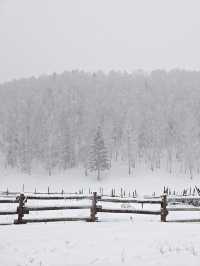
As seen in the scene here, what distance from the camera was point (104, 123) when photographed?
93438 millimetres

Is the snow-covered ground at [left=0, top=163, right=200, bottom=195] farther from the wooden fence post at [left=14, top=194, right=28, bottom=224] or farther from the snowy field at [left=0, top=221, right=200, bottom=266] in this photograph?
the snowy field at [left=0, top=221, right=200, bottom=266]

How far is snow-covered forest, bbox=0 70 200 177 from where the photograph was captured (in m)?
83.8

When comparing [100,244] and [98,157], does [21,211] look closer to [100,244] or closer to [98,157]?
[100,244]

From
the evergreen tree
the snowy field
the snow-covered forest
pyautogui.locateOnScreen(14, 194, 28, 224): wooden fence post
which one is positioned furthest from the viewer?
the snow-covered forest

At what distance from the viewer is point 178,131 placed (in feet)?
295

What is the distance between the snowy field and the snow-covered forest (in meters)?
64.1

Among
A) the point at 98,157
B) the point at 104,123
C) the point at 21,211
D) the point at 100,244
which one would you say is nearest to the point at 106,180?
the point at 98,157

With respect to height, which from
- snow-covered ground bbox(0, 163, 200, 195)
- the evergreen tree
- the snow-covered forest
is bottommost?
snow-covered ground bbox(0, 163, 200, 195)

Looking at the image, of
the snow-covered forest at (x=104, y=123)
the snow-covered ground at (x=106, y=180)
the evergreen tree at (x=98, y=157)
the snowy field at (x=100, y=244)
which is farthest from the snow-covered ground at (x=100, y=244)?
the snow-covered forest at (x=104, y=123)

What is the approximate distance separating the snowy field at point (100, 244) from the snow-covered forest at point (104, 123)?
64.1m

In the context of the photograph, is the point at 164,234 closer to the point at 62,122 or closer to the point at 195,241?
the point at 195,241

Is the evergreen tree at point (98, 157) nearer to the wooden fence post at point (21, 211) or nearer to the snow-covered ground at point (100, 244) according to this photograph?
the wooden fence post at point (21, 211)

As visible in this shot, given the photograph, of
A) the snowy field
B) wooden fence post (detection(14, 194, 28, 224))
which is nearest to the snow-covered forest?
wooden fence post (detection(14, 194, 28, 224))

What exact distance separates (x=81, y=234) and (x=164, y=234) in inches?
94.7
